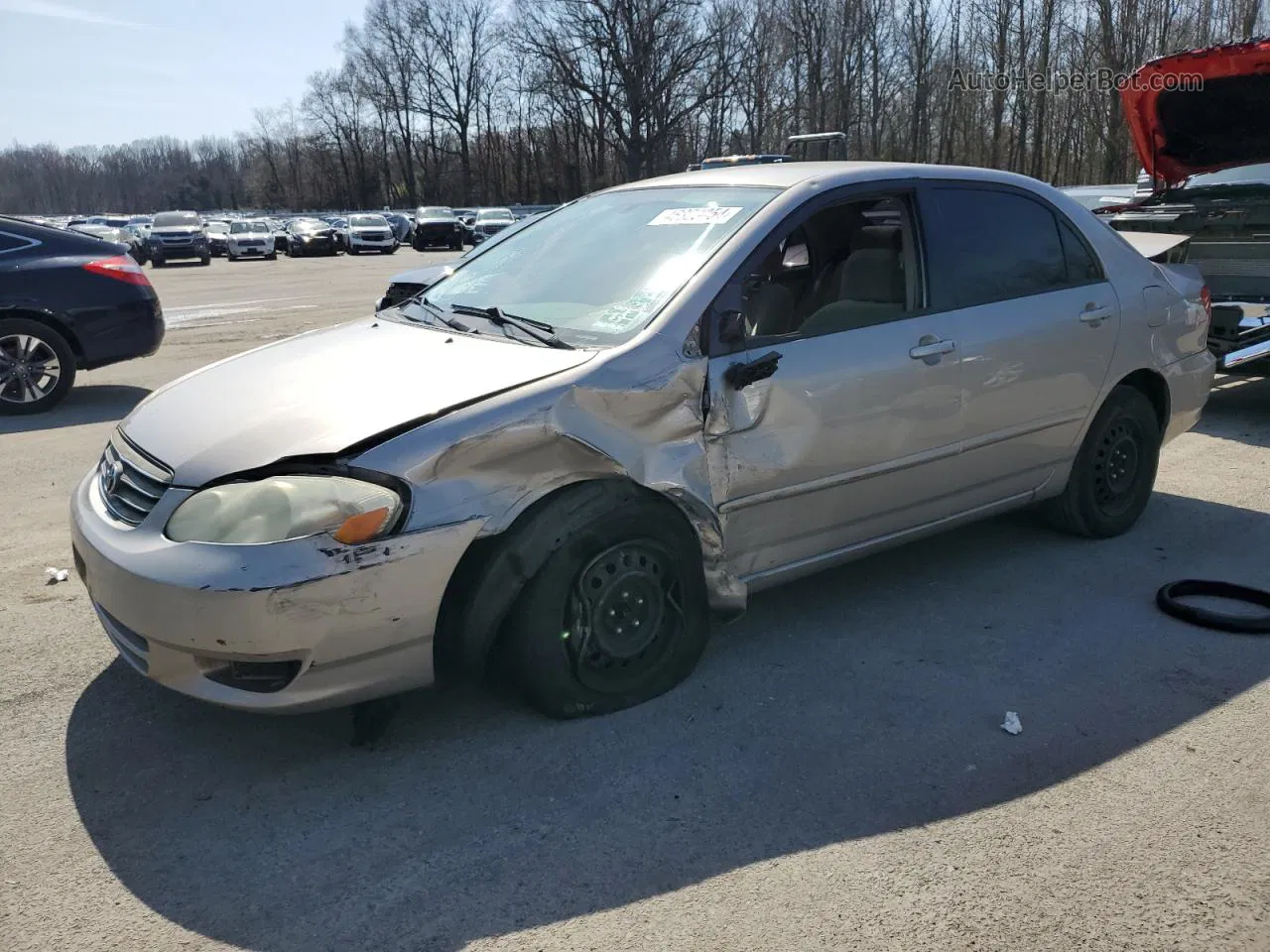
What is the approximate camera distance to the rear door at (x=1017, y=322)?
4.21 metres

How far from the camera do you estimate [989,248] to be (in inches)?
173

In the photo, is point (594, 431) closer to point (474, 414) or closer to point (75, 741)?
point (474, 414)

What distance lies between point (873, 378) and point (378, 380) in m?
1.74

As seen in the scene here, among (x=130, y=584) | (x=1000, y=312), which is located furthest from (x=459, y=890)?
(x=1000, y=312)

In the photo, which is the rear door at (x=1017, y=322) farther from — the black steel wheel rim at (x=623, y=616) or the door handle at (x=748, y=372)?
the black steel wheel rim at (x=623, y=616)

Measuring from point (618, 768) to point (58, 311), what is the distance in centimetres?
717

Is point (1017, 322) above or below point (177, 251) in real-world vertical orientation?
below

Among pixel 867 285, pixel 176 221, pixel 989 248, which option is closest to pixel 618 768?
pixel 867 285

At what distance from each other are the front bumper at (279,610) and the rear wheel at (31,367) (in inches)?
242

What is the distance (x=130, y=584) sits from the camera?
2891 mm

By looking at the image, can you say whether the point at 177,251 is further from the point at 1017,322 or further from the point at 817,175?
the point at 1017,322

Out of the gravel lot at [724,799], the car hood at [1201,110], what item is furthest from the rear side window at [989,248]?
the car hood at [1201,110]

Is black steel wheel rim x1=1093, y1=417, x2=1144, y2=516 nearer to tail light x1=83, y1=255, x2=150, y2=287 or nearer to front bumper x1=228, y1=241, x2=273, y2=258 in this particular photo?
tail light x1=83, y1=255, x2=150, y2=287
